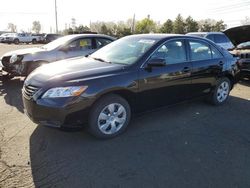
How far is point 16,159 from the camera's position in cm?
348

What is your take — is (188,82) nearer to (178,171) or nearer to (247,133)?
(247,133)

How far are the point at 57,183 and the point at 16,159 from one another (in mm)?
848

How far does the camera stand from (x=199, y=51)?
5414 millimetres

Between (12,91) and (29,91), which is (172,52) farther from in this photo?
(12,91)

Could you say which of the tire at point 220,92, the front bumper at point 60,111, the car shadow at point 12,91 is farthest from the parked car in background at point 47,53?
the tire at point 220,92

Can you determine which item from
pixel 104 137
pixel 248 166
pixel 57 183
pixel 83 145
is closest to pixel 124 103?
pixel 104 137

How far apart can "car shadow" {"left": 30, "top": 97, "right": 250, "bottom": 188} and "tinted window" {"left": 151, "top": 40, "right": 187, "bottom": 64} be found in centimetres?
114

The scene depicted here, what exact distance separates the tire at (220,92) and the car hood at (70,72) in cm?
265

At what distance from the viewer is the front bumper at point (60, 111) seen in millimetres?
3627

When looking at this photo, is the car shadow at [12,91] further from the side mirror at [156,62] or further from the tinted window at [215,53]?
the tinted window at [215,53]

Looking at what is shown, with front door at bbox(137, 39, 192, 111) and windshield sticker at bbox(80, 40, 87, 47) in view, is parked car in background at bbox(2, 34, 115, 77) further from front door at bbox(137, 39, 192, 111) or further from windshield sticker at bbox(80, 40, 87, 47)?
front door at bbox(137, 39, 192, 111)

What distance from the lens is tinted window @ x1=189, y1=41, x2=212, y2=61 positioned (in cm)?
522

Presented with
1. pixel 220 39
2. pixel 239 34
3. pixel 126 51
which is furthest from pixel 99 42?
pixel 239 34

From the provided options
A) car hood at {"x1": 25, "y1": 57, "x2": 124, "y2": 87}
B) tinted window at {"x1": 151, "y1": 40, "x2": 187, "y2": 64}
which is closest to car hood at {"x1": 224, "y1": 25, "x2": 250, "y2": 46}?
tinted window at {"x1": 151, "y1": 40, "x2": 187, "y2": 64}
